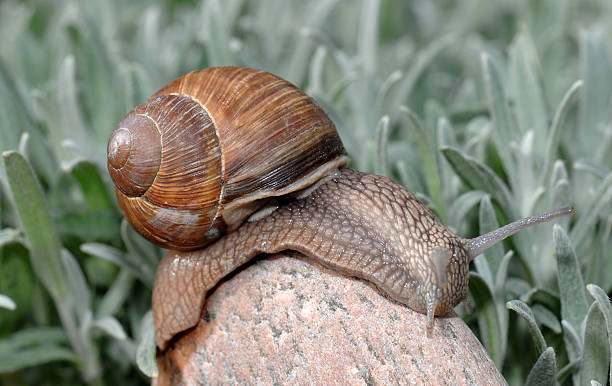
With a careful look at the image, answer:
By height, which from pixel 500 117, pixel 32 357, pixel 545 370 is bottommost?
pixel 32 357

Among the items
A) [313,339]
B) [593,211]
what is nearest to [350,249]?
[313,339]

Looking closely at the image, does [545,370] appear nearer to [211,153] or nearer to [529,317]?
[529,317]

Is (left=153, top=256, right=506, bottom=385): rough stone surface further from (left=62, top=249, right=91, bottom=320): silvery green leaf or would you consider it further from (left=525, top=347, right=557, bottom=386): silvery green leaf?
(left=62, top=249, right=91, bottom=320): silvery green leaf

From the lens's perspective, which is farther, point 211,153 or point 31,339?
point 31,339

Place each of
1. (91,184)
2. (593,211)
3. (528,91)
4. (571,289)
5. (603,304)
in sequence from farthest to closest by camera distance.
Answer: (528,91), (91,184), (593,211), (571,289), (603,304)

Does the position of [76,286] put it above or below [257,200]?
below

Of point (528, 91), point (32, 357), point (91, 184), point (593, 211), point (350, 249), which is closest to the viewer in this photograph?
point (350, 249)

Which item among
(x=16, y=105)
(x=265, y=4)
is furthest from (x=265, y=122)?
(x=265, y=4)
